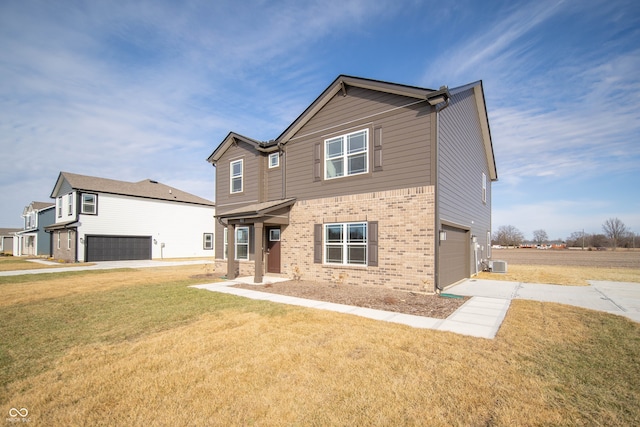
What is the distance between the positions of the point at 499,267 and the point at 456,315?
11577 millimetres

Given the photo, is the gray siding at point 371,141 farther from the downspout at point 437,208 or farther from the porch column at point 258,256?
the porch column at point 258,256

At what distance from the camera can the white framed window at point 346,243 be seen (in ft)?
36.3

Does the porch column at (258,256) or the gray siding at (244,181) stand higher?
the gray siding at (244,181)

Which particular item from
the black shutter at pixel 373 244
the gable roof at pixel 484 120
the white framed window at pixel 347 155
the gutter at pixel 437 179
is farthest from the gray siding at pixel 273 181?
the gable roof at pixel 484 120

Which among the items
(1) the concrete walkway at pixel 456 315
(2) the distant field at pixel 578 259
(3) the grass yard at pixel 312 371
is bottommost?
(2) the distant field at pixel 578 259

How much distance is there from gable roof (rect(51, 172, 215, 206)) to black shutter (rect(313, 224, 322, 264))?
24.8 m

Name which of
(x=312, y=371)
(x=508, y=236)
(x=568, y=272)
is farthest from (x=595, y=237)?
(x=312, y=371)

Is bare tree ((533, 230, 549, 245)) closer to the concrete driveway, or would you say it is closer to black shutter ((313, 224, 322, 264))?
the concrete driveway

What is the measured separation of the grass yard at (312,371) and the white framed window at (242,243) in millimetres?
8115

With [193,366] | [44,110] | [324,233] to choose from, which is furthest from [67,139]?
[193,366]

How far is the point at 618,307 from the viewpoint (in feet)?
25.7

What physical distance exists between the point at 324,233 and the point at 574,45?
12.0 metres

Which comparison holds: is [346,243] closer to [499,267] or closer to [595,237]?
[499,267]

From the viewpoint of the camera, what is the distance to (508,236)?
80.1 meters
